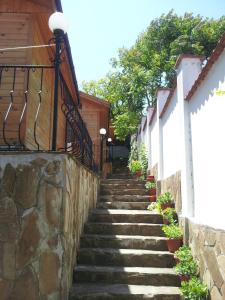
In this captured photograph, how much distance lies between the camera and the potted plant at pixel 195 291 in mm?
3697

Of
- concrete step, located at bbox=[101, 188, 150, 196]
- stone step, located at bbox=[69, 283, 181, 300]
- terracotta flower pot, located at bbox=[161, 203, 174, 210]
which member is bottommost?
stone step, located at bbox=[69, 283, 181, 300]

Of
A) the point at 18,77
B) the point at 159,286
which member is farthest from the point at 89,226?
the point at 18,77

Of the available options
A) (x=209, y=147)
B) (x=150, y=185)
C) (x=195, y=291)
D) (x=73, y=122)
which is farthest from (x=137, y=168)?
(x=195, y=291)

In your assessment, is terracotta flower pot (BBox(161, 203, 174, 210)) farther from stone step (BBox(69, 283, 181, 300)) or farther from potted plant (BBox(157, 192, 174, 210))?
stone step (BBox(69, 283, 181, 300))

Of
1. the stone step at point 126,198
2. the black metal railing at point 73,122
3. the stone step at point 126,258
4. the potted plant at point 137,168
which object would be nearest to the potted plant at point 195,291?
the stone step at point 126,258

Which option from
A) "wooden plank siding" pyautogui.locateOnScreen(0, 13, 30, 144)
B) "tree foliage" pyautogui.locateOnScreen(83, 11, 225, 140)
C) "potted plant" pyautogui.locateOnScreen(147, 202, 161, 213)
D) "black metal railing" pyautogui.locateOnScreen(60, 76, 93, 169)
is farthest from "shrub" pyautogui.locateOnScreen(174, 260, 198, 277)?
"tree foliage" pyautogui.locateOnScreen(83, 11, 225, 140)

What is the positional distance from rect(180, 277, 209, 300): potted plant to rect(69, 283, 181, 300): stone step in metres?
0.17

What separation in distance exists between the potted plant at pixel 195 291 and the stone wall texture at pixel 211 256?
0.08m

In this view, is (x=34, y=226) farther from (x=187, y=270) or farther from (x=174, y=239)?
(x=174, y=239)

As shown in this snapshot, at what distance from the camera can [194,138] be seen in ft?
15.3

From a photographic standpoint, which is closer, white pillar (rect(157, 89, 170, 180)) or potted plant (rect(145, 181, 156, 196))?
white pillar (rect(157, 89, 170, 180))

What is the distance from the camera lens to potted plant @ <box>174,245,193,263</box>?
14.6 feet

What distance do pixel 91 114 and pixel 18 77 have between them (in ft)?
30.9

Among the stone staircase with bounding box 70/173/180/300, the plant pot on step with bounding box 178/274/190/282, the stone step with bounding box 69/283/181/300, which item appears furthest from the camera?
the plant pot on step with bounding box 178/274/190/282
